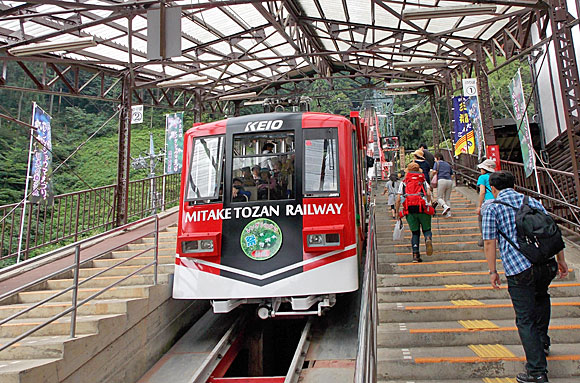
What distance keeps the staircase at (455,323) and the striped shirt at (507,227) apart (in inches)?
41.1

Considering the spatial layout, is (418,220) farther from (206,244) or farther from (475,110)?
(475,110)

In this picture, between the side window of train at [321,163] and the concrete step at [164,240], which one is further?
the concrete step at [164,240]

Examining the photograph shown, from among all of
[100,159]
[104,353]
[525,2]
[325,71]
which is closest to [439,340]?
[104,353]

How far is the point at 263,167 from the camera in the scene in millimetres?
5473

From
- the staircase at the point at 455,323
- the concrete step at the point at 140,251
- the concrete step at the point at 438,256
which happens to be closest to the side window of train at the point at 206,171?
the concrete step at the point at 140,251

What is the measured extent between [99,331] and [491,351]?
403cm

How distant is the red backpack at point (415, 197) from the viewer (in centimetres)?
636

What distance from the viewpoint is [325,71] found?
16703mm

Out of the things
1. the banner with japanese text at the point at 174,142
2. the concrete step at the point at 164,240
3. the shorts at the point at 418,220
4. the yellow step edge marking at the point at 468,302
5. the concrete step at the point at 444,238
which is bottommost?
the yellow step edge marking at the point at 468,302

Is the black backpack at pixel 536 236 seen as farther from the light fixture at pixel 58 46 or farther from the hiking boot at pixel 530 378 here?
the light fixture at pixel 58 46

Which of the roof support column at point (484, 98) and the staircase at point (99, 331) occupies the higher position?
the roof support column at point (484, 98)

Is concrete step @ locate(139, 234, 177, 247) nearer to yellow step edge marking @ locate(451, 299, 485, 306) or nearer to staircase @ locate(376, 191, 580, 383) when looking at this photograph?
staircase @ locate(376, 191, 580, 383)

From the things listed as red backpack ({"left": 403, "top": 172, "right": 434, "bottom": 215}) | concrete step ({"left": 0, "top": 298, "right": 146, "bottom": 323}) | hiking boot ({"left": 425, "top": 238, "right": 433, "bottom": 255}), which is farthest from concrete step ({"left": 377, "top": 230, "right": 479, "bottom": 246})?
concrete step ({"left": 0, "top": 298, "right": 146, "bottom": 323})

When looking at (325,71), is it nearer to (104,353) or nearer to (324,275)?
(324,275)
